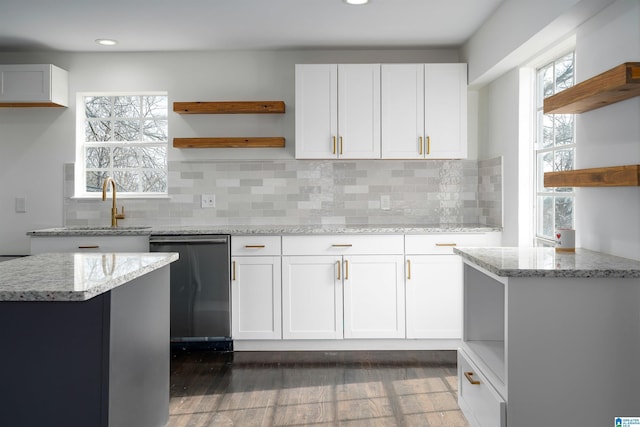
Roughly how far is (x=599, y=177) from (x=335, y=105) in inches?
86.6

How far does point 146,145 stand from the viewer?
181 inches

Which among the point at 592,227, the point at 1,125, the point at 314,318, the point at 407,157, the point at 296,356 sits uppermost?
the point at 1,125

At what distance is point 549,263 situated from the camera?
2115 millimetres

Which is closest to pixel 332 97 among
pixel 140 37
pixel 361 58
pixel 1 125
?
pixel 361 58

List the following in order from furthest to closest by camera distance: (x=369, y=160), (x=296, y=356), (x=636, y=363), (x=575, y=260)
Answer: (x=369, y=160)
(x=296, y=356)
(x=575, y=260)
(x=636, y=363)

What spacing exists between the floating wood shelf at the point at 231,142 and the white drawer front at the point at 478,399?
2335 millimetres

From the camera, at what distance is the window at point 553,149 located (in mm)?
3141

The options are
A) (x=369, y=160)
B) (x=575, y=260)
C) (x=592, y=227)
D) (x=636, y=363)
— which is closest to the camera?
(x=636, y=363)

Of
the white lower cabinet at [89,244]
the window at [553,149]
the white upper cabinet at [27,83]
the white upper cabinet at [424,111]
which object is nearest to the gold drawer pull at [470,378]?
the window at [553,149]

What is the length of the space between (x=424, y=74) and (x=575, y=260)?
7.54 feet

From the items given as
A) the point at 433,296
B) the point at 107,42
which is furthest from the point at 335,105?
the point at 107,42

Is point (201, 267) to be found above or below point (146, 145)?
below

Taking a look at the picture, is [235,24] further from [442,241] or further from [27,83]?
[442,241]

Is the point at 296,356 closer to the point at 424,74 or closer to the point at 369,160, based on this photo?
the point at 369,160
